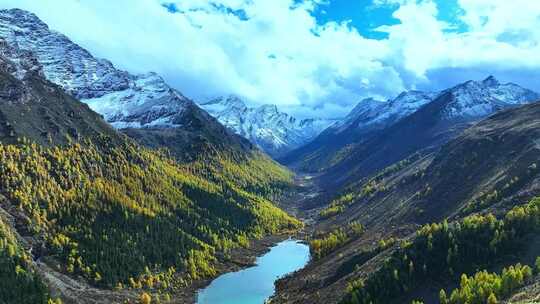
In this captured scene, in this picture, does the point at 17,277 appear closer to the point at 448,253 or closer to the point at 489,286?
the point at 448,253

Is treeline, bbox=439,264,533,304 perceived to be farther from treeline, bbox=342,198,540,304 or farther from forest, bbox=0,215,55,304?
forest, bbox=0,215,55,304

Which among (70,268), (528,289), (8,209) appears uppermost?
(8,209)

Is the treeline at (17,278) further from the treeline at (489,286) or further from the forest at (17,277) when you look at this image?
the treeline at (489,286)

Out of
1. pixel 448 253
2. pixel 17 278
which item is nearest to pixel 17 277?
pixel 17 278

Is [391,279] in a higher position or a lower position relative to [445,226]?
lower

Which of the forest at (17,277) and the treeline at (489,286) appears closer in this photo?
the treeline at (489,286)

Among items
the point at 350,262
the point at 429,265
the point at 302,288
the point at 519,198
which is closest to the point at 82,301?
the point at 302,288

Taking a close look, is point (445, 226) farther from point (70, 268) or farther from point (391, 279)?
point (70, 268)

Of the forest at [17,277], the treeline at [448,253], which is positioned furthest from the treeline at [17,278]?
the treeline at [448,253]
